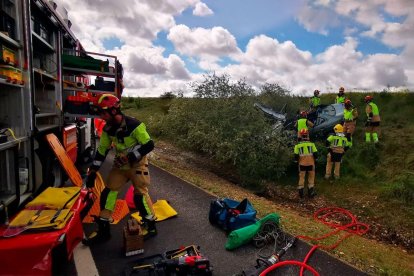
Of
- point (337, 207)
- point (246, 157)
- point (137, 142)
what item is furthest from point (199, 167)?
point (137, 142)

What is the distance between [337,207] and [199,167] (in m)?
4.63

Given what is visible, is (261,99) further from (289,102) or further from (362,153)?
(362,153)

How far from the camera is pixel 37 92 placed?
596cm

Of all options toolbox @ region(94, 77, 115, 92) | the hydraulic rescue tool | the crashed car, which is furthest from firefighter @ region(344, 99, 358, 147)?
the hydraulic rescue tool

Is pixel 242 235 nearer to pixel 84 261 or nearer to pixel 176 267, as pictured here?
pixel 176 267

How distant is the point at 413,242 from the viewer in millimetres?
7594

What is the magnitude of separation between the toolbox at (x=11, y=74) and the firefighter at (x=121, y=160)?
0.95 m

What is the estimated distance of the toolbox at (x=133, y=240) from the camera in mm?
3951

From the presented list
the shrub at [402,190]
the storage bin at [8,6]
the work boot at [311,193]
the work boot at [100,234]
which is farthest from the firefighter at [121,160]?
the shrub at [402,190]

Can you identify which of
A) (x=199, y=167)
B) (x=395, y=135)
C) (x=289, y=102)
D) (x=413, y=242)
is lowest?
(x=413, y=242)

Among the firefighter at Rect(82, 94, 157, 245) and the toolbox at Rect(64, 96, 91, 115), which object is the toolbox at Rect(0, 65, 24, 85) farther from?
the toolbox at Rect(64, 96, 91, 115)

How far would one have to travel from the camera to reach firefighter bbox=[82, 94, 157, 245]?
4.19 metres

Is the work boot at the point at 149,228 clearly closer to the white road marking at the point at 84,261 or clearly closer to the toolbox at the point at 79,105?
the white road marking at the point at 84,261

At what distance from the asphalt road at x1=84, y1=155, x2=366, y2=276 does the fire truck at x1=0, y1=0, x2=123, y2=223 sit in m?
1.21
